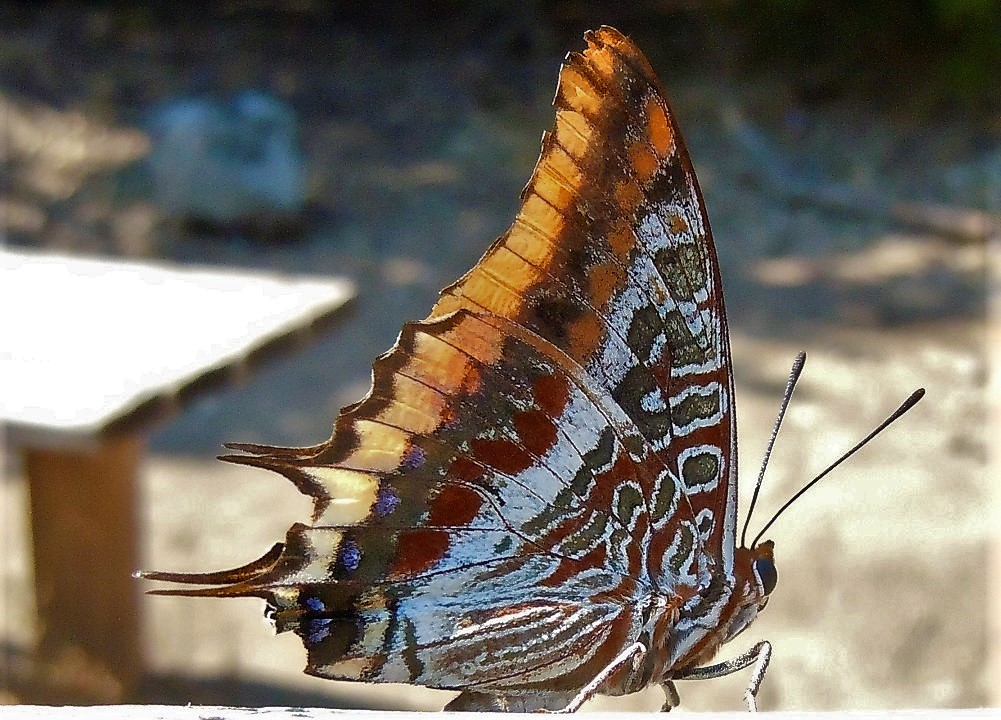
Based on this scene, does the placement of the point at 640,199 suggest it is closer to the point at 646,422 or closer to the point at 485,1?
the point at 646,422

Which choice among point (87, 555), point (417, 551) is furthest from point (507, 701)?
point (87, 555)

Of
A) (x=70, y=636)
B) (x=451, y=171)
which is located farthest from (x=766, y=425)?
(x=451, y=171)

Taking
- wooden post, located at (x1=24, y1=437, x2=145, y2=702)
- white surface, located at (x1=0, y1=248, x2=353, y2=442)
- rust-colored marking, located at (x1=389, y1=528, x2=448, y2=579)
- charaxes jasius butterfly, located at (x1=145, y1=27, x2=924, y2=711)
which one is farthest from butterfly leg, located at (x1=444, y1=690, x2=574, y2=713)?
wooden post, located at (x1=24, y1=437, x2=145, y2=702)

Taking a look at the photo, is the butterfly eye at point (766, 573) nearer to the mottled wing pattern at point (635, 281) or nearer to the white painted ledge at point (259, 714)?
the mottled wing pattern at point (635, 281)

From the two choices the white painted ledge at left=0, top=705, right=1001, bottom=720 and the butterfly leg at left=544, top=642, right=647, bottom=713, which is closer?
the white painted ledge at left=0, top=705, right=1001, bottom=720

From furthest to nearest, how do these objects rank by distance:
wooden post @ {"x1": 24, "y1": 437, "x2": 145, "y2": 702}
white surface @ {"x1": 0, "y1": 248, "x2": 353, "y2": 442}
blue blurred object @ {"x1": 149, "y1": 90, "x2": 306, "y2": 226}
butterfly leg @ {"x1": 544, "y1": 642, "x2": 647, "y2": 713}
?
blue blurred object @ {"x1": 149, "y1": 90, "x2": 306, "y2": 226} → wooden post @ {"x1": 24, "y1": 437, "x2": 145, "y2": 702} → white surface @ {"x1": 0, "y1": 248, "x2": 353, "y2": 442} → butterfly leg @ {"x1": 544, "y1": 642, "x2": 647, "y2": 713}

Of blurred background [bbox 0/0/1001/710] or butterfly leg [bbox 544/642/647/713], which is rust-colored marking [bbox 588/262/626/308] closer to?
butterfly leg [bbox 544/642/647/713]
